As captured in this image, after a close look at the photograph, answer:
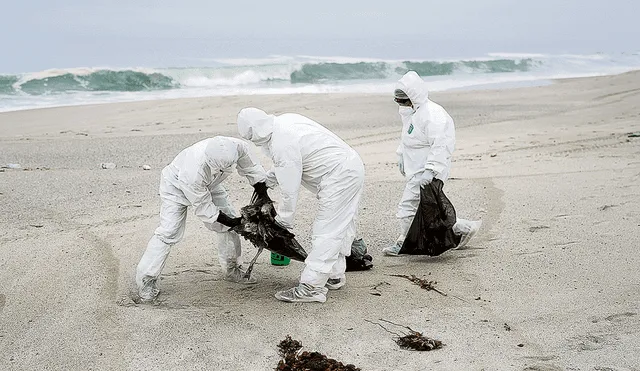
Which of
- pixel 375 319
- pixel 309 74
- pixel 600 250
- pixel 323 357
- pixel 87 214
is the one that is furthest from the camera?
pixel 309 74

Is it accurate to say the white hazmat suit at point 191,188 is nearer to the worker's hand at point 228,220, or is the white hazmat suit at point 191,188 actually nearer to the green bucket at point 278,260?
the worker's hand at point 228,220

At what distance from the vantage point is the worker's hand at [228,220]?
18.9ft

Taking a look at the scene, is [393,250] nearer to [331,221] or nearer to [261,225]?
[331,221]

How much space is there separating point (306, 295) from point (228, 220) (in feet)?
2.66

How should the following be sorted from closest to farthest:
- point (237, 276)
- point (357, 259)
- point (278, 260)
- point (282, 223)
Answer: point (282, 223) → point (237, 276) → point (357, 259) → point (278, 260)

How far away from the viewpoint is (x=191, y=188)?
5.54 meters

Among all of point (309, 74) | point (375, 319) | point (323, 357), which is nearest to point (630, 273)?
point (375, 319)

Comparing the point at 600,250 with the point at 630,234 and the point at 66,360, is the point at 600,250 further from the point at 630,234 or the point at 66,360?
the point at 66,360

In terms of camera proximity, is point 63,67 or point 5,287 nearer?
point 5,287

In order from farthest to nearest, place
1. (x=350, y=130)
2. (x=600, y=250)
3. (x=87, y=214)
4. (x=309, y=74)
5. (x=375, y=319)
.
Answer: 1. (x=309, y=74)
2. (x=350, y=130)
3. (x=87, y=214)
4. (x=600, y=250)
5. (x=375, y=319)

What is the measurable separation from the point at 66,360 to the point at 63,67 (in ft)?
67.7

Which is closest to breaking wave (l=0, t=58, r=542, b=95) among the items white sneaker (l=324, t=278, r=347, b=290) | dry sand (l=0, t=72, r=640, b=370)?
dry sand (l=0, t=72, r=640, b=370)

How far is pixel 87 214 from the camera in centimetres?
833

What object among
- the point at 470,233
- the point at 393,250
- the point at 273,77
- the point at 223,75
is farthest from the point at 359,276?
the point at 273,77
